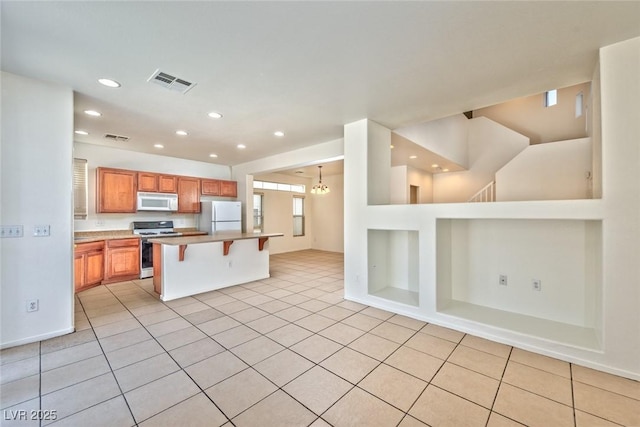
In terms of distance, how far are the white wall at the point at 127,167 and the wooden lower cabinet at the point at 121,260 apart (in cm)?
77

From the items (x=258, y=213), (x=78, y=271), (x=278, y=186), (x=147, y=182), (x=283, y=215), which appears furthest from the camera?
(x=283, y=215)

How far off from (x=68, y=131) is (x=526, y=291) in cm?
561

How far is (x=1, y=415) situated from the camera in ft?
5.50

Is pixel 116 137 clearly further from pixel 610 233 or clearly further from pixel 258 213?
pixel 610 233

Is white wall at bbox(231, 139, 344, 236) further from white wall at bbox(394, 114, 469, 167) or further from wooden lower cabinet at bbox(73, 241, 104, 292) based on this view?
wooden lower cabinet at bbox(73, 241, 104, 292)

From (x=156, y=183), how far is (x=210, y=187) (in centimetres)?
121

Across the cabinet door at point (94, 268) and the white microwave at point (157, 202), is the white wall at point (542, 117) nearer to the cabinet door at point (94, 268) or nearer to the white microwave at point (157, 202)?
the white microwave at point (157, 202)

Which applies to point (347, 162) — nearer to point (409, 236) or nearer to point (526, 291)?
point (409, 236)

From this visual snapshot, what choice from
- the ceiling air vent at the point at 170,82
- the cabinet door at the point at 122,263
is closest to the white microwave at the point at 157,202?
the cabinet door at the point at 122,263

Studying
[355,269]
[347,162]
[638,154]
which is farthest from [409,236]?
[638,154]

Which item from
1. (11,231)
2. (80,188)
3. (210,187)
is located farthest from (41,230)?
(210,187)

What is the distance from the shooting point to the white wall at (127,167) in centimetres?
503

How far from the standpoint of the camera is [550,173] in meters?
5.16

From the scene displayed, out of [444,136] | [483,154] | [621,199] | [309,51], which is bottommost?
[621,199]
